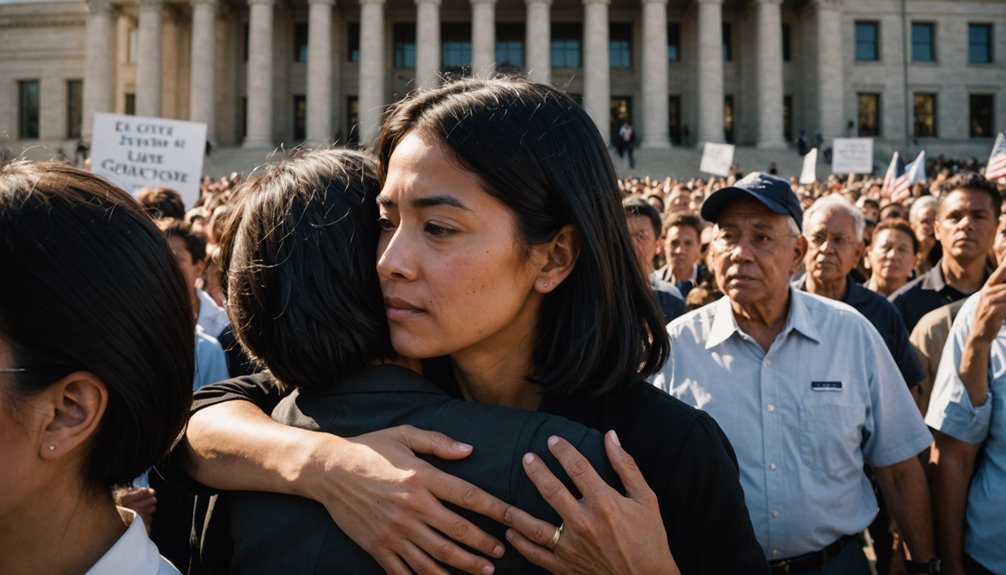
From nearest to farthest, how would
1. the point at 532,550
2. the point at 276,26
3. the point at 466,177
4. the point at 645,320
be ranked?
the point at 532,550 < the point at 466,177 < the point at 645,320 < the point at 276,26

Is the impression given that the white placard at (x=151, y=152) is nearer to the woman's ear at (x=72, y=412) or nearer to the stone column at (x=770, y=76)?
the woman's ear at (x=72, y=412)

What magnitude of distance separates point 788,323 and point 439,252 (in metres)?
2.99

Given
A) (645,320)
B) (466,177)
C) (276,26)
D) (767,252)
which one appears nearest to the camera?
(466,177)

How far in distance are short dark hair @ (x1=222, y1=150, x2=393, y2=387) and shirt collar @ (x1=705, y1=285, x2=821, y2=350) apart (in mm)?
2795

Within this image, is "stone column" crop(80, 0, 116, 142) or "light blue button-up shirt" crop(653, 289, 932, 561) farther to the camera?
"stone column" crop(80, 0, 116, 142)

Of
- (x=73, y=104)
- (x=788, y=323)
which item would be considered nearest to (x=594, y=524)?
(x=788, y=323)

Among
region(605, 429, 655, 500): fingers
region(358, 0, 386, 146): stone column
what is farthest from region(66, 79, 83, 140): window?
region(605, 429, 655, 500): fingers

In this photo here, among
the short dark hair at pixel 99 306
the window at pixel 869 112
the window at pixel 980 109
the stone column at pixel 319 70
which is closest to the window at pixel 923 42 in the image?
the window at pixel 980 109

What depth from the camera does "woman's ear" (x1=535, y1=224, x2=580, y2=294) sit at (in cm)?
247

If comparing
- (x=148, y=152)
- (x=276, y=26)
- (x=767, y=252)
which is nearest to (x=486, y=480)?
(x=767, y=252)

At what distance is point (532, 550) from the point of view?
1.92 m

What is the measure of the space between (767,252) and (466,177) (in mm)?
3092

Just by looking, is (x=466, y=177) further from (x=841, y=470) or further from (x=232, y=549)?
(x=841, y=470)

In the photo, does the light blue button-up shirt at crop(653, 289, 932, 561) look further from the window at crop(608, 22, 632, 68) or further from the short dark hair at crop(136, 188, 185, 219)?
the window at crop(608, 22, 632, 68)
